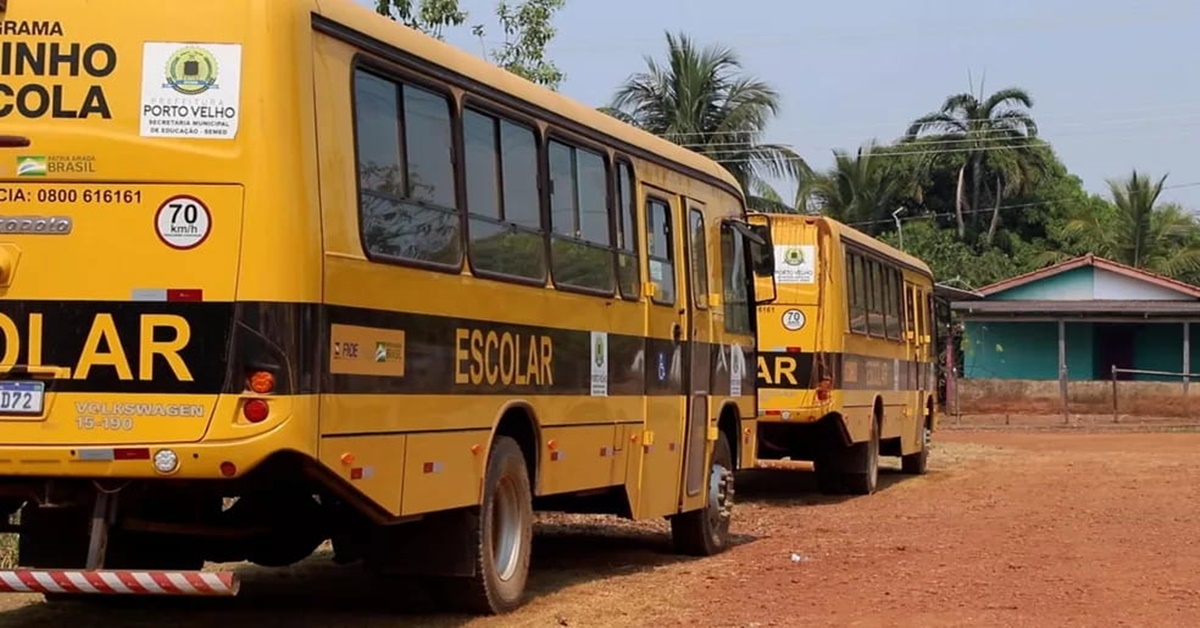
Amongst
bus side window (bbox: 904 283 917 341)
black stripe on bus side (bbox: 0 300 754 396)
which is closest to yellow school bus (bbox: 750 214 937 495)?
bus side window (bbox: 904 283 917 341)

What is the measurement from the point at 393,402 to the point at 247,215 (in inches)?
51.1

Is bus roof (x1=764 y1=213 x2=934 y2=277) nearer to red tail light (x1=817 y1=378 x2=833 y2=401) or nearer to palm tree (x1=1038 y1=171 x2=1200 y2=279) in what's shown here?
red tail light (x1=817 y1=378 x2=833 y2=401)

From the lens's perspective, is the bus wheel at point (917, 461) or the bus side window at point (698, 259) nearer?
the bus side window at point (698, 259)

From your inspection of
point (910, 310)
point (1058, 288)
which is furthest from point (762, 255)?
point (1058, 288)

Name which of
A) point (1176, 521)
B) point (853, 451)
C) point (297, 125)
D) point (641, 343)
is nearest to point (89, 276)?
point (297, 125)

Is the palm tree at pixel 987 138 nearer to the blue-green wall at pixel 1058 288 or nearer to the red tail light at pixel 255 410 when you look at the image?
the blue-green wall at pixel 1058 288

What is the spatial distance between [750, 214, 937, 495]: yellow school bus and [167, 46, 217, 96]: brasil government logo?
1014 cm

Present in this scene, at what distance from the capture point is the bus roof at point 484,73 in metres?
7.87

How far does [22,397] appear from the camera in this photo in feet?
23.6

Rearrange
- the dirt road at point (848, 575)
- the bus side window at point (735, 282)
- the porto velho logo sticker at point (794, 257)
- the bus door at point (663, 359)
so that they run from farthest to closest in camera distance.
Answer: the porto velho logo sticker at point (794, 257), the bus side window at point (735, 282), the bus door at point (663, 359), the dirt road at point (848, 575)

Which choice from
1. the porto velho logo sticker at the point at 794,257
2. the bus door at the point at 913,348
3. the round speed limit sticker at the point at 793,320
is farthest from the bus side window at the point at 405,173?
the bus door at the point at 913,348

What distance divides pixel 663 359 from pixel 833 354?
6.29 m

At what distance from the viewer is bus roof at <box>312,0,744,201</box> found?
787cm

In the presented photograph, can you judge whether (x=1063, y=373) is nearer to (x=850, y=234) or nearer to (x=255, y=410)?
(x=850, y=234)
